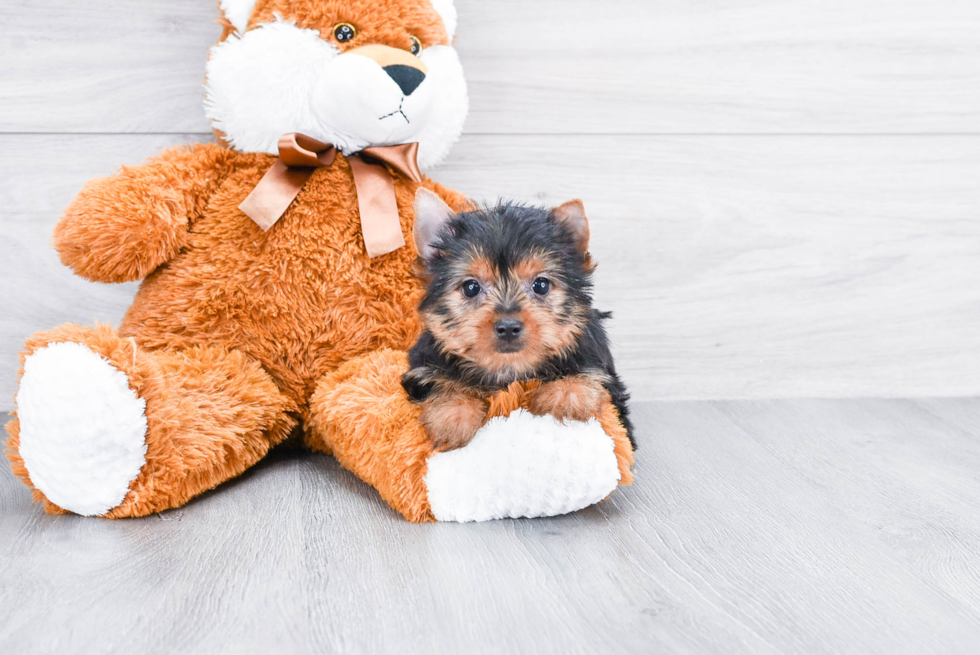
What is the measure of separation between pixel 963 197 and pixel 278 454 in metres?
1.84

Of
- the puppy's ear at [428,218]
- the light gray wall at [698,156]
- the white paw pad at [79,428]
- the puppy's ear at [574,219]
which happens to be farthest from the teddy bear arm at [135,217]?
the puppy's ear at [574,219]

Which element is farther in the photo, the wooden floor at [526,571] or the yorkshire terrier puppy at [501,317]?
the yorkshire terrier puppy at [501,317]

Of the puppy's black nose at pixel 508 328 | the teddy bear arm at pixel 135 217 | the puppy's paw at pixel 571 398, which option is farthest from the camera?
the teddy bear arm at pixel 135 217

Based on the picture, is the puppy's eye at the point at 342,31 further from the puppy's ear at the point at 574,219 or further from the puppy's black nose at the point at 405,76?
the puppy's ear at the point at 574,219

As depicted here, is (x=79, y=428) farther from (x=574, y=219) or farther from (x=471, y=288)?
(x=574, y=219)

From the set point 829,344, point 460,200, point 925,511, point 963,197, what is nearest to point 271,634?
point 460,200

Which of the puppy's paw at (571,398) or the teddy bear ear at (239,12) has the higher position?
the teddy bear ear at (239,12)

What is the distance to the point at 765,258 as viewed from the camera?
6.70 ft

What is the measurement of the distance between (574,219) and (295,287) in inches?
23.1

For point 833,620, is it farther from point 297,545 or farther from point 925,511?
point 297,545

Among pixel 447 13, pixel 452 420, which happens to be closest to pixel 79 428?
pixel 452 420

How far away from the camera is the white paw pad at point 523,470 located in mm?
1262

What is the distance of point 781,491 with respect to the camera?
1.49 metres

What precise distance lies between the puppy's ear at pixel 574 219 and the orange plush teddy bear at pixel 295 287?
0.27 meters
